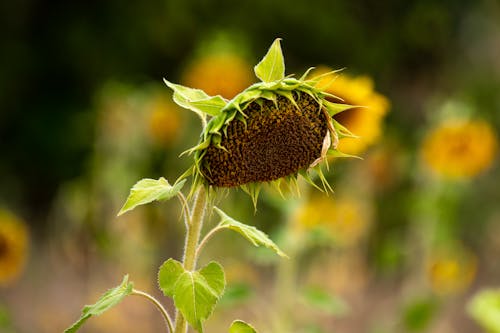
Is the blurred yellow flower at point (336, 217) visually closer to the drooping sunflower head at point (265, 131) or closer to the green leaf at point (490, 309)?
the green leaf at point (490, 309)

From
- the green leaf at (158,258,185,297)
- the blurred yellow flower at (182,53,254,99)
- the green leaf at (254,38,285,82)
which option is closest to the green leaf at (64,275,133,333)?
the green leaf at (158,258,185,297)

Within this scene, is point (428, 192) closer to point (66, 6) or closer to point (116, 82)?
point (116, 82)

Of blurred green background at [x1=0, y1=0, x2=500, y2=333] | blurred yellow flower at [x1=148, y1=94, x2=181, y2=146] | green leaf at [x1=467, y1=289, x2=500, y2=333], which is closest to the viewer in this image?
green leaf at [x1=467, y1=289, x2=500, y2=333]

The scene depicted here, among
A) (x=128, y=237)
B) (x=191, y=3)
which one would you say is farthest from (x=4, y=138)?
(x=191, y=3)

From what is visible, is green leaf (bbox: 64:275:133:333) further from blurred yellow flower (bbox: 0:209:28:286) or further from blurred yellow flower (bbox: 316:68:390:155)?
blurred yellow flower (bbox: 0:209:28:286)

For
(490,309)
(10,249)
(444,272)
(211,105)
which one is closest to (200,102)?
(211,105)

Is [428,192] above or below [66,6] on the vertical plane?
below
